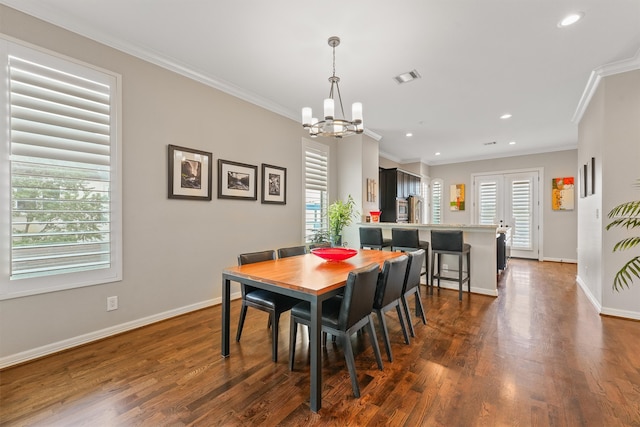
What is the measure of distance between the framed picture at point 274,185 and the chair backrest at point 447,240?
228cm

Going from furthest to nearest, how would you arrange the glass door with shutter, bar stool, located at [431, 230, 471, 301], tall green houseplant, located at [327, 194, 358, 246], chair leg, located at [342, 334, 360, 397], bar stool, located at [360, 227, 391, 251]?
the glass door with shutter → tall green houseplant, located at [327, 194, 358, 246] → bar stool, located at [360, 227, 391, 251] → bar stool, located at [431, 230, 471, 301] → chair leg, located at [342, 334, 360, 397]

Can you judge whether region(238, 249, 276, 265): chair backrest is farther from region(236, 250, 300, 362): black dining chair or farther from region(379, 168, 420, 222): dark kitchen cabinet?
region(379, 168, 420, 222): dark kitchen cabinet

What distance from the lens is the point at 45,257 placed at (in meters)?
2.28

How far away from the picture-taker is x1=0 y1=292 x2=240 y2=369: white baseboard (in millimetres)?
2145

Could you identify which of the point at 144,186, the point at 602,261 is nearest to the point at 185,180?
the point at 144,186

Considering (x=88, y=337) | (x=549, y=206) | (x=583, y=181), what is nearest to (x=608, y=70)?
(x=583, y=181)

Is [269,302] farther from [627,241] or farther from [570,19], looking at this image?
[570,19]

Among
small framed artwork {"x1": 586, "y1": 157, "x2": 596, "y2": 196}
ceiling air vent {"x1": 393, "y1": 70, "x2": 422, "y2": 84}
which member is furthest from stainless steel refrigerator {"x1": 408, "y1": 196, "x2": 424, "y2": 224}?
ceiling air vent {"x1": 393, "y1": 70, "x2": 422, "y2": 84}

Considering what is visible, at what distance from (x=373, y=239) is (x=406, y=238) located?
53cm

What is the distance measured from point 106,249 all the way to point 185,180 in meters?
1.02

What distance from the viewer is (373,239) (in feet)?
14.8

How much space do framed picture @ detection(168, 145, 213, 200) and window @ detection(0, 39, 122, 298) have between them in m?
0.52

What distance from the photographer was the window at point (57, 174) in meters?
2.13

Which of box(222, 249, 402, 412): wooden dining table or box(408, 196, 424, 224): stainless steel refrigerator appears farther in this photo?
box(408, 196, 424, 224): stainless steel refrigerator
